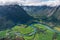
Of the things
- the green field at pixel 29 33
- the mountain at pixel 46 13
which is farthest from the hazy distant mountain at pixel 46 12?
the green field at pixel 29 33

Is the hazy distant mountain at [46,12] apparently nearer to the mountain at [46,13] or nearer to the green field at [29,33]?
the mountain at [46,13]

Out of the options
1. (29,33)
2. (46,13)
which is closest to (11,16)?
(29,33)

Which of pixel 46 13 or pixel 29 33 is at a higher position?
pixel 46 13

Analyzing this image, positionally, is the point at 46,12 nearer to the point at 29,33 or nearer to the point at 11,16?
the point at 29,33

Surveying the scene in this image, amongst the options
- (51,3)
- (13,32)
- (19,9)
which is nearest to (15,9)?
(19,9)

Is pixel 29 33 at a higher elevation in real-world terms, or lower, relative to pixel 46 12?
lower

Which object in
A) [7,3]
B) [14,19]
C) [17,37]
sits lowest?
[17,37]

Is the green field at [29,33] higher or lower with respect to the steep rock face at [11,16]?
lower

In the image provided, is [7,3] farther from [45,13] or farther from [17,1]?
[45,13]

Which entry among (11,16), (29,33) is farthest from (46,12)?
(11,16)
